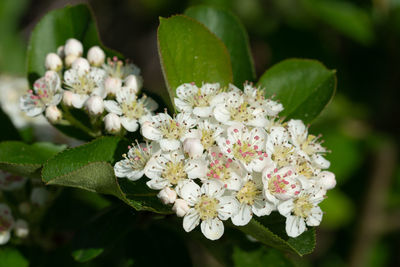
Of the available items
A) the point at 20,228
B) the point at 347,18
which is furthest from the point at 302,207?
the point at 347,18

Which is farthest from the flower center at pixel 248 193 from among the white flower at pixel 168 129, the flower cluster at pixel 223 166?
the white flower at pixel 168 129

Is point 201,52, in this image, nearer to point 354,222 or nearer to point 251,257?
point 251,257

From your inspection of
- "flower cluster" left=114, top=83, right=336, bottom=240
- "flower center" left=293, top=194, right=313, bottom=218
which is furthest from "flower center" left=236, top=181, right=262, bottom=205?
"flower center" left=293, top=194, right=313, bottom=218

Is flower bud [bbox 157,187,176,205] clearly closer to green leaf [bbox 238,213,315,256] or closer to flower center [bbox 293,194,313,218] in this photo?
green leaf [bbox 238,213,315,256]

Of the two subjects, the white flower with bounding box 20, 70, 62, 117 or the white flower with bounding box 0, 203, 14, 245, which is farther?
the white flower with bounding box 0, 203, 14, 245

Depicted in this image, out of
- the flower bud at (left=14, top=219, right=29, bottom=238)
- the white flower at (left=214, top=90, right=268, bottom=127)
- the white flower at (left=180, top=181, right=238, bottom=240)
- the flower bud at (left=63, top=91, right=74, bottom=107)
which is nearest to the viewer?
the white flower at (left=180, top=181, right=238, bottom=240)

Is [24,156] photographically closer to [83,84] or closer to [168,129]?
[83,84]
